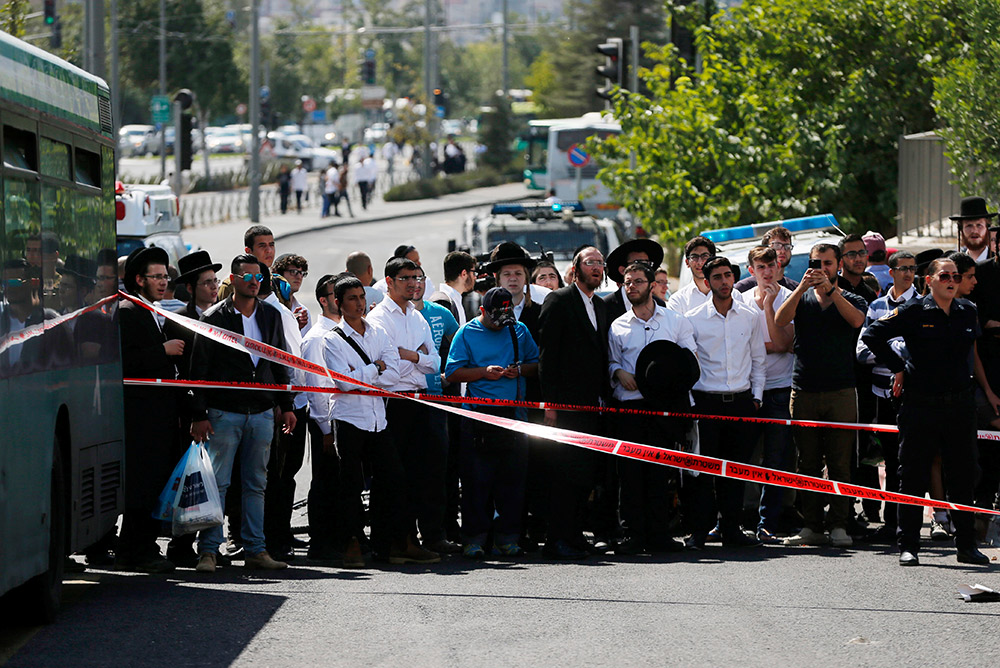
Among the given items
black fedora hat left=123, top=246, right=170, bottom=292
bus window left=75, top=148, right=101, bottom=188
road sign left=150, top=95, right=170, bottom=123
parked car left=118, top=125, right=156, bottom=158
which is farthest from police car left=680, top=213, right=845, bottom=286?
parked car left=118, top=125, right=156, bottom=158

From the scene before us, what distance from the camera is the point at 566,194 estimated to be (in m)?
52.0

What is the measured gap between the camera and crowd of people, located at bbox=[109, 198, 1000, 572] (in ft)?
32.6

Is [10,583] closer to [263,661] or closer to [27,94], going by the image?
[263,661]

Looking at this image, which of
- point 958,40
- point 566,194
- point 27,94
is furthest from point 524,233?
point 566,194

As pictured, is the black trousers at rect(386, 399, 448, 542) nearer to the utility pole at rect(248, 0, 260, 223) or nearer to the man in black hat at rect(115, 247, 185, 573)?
the man in black hat at rect(115, 247, 185, 573)

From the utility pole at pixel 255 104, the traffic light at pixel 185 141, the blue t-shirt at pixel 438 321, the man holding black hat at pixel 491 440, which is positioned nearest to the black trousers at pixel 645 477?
the man holding black hat at pixel 491 440

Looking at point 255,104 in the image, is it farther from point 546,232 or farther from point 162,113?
point 546,232

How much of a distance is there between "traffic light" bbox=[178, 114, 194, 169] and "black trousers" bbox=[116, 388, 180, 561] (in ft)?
64.9

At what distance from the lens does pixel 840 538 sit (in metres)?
10.9

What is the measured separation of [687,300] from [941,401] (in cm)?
212

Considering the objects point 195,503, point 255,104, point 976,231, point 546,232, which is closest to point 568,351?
point 195,503

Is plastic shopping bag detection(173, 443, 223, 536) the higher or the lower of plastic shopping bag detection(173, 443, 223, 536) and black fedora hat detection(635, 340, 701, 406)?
the lower

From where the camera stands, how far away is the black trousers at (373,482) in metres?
10.2

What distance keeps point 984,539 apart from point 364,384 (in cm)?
423
